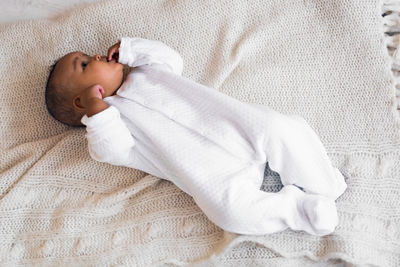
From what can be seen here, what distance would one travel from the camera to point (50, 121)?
4.62 feet

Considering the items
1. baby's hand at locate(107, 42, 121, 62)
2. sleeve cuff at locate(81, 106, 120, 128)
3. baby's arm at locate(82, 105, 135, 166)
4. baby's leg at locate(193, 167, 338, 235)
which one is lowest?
baby's leg at locate(193, 167, 338, 235)

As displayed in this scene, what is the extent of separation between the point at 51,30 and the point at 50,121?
298 mm

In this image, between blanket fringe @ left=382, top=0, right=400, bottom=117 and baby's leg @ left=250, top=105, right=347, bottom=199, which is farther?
blanket fringe @ left=382, top=0, right=400, bottom=117

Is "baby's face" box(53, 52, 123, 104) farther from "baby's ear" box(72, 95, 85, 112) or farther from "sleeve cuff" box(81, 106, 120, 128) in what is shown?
"sleeve cuff" box(81, 106, 120, 128)

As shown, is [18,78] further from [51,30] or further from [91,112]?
[91,112]

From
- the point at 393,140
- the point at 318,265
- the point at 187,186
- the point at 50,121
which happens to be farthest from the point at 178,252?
the point at 393,140

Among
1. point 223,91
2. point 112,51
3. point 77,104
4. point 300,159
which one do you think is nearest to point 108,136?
point 77,104

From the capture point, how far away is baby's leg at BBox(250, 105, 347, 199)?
3.87ft

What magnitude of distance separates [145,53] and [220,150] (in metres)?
0.38

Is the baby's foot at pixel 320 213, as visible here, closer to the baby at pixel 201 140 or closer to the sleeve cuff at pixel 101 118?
the baby at pixel 201 140

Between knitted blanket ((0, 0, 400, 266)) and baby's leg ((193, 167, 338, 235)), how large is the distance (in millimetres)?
60

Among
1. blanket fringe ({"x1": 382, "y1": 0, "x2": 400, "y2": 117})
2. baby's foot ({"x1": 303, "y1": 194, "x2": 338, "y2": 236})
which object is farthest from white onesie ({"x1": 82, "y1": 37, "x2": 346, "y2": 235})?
blanket fringe ({"x1": 382, "y1": 0, "x2": 400, "y2": 117})

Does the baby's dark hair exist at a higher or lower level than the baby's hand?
lower

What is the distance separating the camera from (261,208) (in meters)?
1.15
